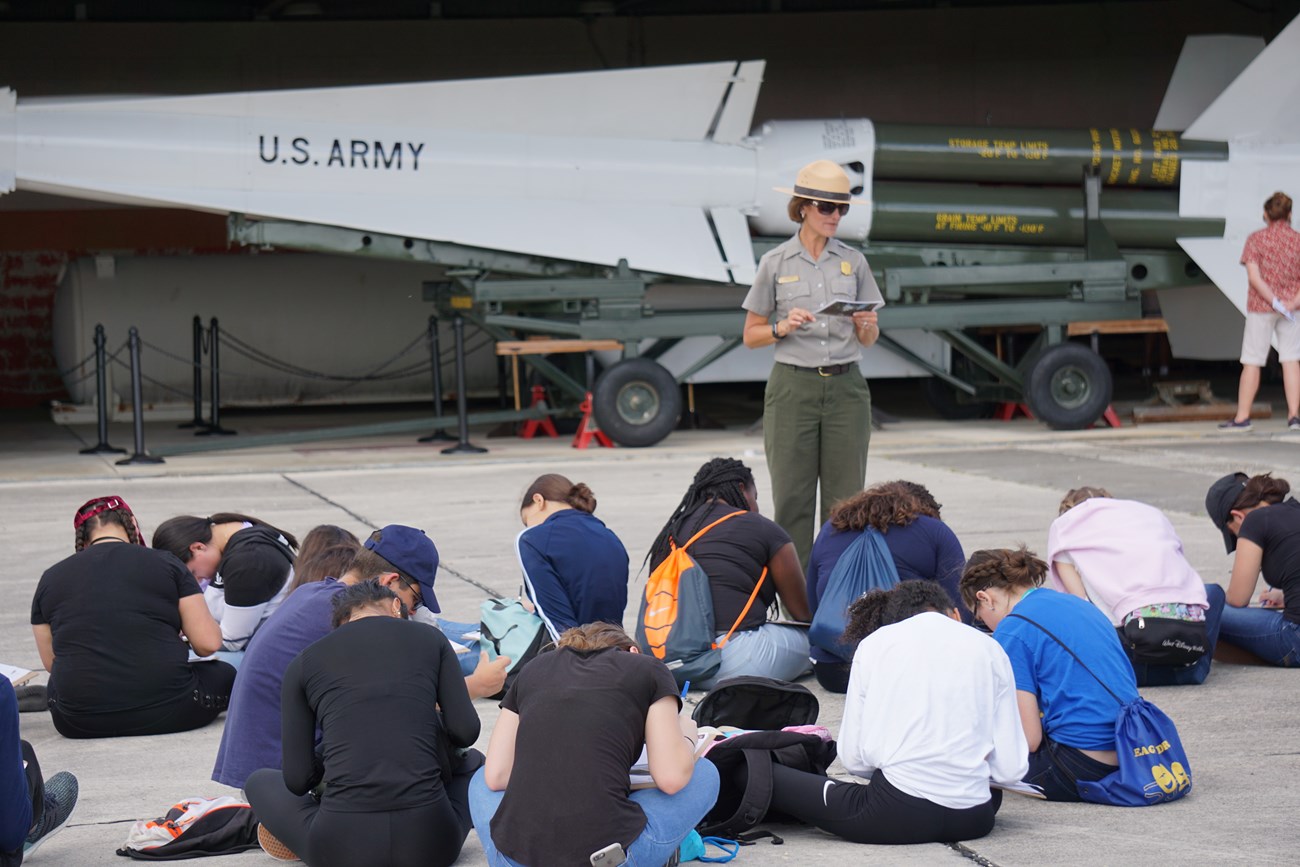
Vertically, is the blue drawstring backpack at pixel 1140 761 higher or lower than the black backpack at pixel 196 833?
higher

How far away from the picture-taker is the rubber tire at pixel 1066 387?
545 inches

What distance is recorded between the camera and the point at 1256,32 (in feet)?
64.8

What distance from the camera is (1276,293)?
12.8 m

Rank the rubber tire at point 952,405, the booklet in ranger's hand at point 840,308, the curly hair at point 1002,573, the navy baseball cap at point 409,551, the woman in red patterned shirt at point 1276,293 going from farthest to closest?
1. the rubber tire at point 952,405
2. the woman in red patterned shirt at point 1276,293
3. the booklet in ranger's hand at point 840,308
4. the navy baseball cap at point 409,551
5. the curly hair at point 1002,573

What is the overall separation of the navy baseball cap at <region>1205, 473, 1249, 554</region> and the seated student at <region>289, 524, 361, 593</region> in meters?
3.17

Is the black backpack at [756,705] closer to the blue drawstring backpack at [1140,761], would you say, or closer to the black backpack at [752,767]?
the black backpack at [752,767]

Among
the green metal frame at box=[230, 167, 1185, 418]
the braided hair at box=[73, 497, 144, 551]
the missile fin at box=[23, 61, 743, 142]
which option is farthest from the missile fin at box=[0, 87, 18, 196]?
the braided hair at box=[73, 497, 144, 551]

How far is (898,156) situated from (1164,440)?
353 centimetres

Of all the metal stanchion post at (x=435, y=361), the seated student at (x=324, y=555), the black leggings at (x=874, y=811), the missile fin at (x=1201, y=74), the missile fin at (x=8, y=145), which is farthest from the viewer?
the missile fin at (x=1201, y=74)

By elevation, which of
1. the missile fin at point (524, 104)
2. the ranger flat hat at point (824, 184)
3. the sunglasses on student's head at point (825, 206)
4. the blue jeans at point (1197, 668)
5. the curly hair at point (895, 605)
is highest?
the missile fin at point (524, 104)

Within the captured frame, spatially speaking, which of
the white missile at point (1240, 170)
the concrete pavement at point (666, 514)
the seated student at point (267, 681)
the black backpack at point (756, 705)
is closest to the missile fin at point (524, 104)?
the concrete pavement at point (666, 514)

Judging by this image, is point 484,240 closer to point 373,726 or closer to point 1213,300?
point 1213,300

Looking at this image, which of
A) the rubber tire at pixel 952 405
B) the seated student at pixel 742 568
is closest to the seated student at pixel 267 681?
the seated student at pixel 742 568

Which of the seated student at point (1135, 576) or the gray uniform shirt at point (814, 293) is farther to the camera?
the gray uniform shirt at point (814, 293)
